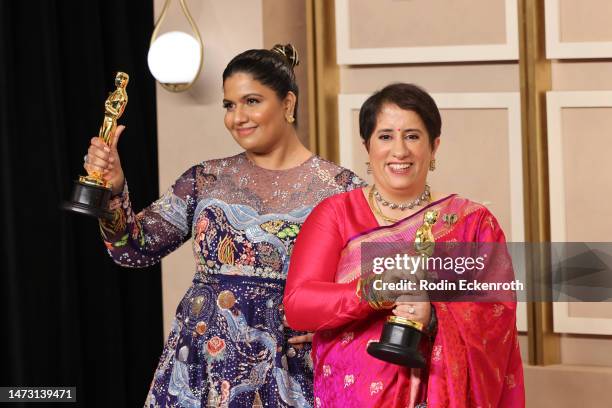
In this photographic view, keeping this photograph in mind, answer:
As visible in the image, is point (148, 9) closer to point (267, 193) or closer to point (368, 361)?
point (267, 193)

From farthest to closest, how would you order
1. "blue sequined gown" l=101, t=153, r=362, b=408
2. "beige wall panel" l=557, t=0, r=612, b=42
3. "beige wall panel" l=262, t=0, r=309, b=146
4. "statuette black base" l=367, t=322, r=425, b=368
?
"beige wall panel" l=262, t=0, r=309, b=146 < "beige wall panel" l=557, t=0, r=612, b=42 < "blue sequined gown" l=101, t=153, r=362, b=408 < "statuette black base" l=367, t=322, r=425, b=368

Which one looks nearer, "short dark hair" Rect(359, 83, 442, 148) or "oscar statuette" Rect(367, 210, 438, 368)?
"oscar statuette" Rect(367, 210, 438, 368)

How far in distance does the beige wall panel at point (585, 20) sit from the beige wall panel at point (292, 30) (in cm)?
90

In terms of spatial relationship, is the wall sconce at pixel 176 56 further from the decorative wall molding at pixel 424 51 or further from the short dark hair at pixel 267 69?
the short dark hair at pixel 267 69

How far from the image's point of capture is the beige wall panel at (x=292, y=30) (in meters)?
3.50

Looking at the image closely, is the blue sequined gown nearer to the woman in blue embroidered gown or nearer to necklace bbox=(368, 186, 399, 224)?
the woman in blue embroidered gown

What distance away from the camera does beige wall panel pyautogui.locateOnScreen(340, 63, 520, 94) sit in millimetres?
3428

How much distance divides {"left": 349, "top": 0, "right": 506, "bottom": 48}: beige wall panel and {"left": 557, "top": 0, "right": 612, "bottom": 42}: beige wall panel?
0.64 feet

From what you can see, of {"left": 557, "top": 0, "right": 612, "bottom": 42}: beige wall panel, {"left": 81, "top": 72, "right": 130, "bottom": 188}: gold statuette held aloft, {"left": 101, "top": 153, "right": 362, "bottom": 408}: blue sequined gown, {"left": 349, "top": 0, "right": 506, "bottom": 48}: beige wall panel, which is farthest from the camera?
{"left": 349, "top": 0, "right": 506, "bottom": 48}: beige wall panel

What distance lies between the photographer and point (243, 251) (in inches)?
93.0

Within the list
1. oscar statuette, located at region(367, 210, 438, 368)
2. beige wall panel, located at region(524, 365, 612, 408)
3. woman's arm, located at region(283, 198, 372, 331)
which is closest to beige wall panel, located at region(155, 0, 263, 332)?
beige wall panel, located at region(524, 365, 612, 408)

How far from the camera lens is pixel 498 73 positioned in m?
3.44

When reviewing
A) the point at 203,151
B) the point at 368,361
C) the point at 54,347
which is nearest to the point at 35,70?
the point at 203,151

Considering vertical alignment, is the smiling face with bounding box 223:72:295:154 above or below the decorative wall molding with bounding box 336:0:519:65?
below
